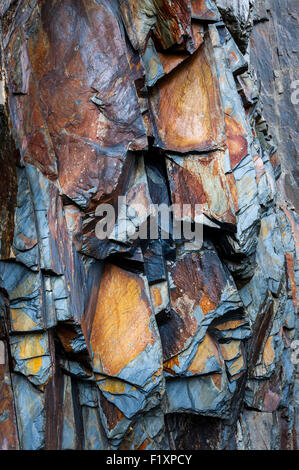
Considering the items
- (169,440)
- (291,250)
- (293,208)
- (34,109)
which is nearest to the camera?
(34,109)

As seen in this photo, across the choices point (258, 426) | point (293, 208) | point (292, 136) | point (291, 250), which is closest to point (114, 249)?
point (258, 426)

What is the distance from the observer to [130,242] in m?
4.87

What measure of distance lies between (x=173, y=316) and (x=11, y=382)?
2.08 metres

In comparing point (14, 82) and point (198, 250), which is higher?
point (14, 82)

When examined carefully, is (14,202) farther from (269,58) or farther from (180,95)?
(269,58)

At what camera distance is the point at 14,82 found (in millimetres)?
4352

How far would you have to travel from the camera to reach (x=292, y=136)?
10.2 m

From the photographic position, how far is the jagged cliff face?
4207 mm

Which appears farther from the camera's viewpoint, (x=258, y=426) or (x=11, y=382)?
(x=258, y=426)

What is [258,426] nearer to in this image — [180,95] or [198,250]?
[198,250]

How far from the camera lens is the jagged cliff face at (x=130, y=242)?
4.21 m

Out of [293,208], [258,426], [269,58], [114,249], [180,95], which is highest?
[269,58]

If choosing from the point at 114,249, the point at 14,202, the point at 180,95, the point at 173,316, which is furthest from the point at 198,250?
the point at 14,202

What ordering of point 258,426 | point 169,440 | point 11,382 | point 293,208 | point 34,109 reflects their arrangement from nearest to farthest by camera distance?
point 11,382 < point 34,109 < point 169,440 < point 258,426 < point 293,208
